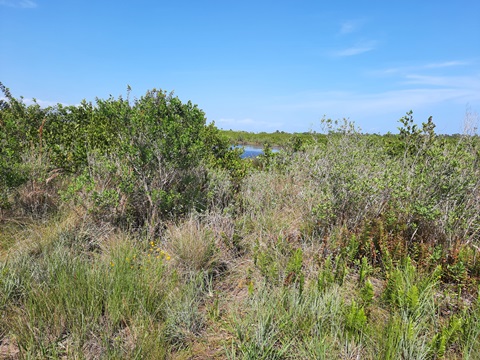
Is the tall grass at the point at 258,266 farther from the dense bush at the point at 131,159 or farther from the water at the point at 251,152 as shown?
the water at the point at 251,152

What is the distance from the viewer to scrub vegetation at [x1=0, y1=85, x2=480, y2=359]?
2828mm

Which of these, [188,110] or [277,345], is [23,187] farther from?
[277,345]

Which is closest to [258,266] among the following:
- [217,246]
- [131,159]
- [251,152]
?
[217,246]

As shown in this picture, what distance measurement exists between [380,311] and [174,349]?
2087 millimetres

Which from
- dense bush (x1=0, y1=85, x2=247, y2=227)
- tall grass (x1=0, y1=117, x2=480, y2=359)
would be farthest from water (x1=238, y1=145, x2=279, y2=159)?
tall grass (x1=0, y1=117, x2=480, y2=359)

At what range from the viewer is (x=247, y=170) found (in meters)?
7.51

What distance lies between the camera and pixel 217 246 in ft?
15.6

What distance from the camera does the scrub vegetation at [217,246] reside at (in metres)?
2.83

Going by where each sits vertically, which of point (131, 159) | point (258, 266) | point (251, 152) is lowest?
point (258, 266)

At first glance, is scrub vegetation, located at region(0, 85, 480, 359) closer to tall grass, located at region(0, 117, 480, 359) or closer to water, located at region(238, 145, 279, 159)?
tall grass, located at region(0, 117, 480, 359)

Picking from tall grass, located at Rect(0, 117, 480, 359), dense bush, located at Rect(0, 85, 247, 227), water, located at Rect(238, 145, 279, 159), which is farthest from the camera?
water, located at Rect(238, 145, 279, 159)

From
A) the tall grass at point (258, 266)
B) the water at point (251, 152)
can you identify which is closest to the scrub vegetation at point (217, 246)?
the tall grass at point (258, 266)

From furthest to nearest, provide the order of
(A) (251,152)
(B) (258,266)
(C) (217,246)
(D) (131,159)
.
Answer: (A) (251,152) < (D) (131,159) < (C) (217,246) < (B) (258,266)

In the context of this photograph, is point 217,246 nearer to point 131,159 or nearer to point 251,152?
point 131,159
